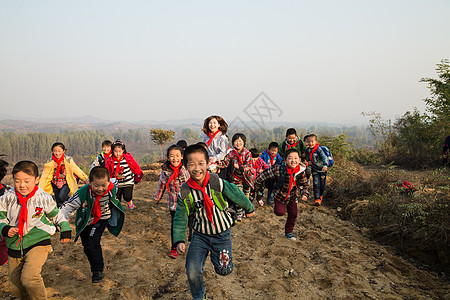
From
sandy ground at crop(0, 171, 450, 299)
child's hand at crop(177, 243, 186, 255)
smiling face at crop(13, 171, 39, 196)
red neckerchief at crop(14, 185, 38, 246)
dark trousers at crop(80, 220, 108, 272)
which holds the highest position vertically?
smiling face at crop(13, 171, 39, 196)

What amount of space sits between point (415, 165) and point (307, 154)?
9022 mm

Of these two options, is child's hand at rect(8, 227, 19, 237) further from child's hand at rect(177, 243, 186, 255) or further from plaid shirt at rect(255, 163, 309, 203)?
plaid shirt at rect(255, 163, 309, 203)

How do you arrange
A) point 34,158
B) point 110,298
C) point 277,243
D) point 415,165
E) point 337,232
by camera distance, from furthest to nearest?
point 34,158, point 415,165, point 337,232, point 277,243, point 110,298

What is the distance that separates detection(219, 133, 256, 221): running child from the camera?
619 cm

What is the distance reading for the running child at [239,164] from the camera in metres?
6.19

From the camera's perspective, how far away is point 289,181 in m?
5.02

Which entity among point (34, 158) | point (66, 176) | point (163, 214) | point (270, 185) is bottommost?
point (34, 158)

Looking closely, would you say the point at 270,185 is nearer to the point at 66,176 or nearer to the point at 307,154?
the point at 307,154

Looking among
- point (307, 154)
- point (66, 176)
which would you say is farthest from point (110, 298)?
point (307, 154)

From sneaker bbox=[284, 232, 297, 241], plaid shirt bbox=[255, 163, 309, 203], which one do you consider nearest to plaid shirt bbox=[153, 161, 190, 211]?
plaid shirt bbox=[255, 163, 309, 203]

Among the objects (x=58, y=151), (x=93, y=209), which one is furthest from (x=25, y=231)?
(x=58, y=151)

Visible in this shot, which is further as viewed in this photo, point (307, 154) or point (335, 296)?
point (307, 154)

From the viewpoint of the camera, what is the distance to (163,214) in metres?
6.93

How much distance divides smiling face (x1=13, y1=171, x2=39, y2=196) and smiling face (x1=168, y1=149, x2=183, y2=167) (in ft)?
6.36
